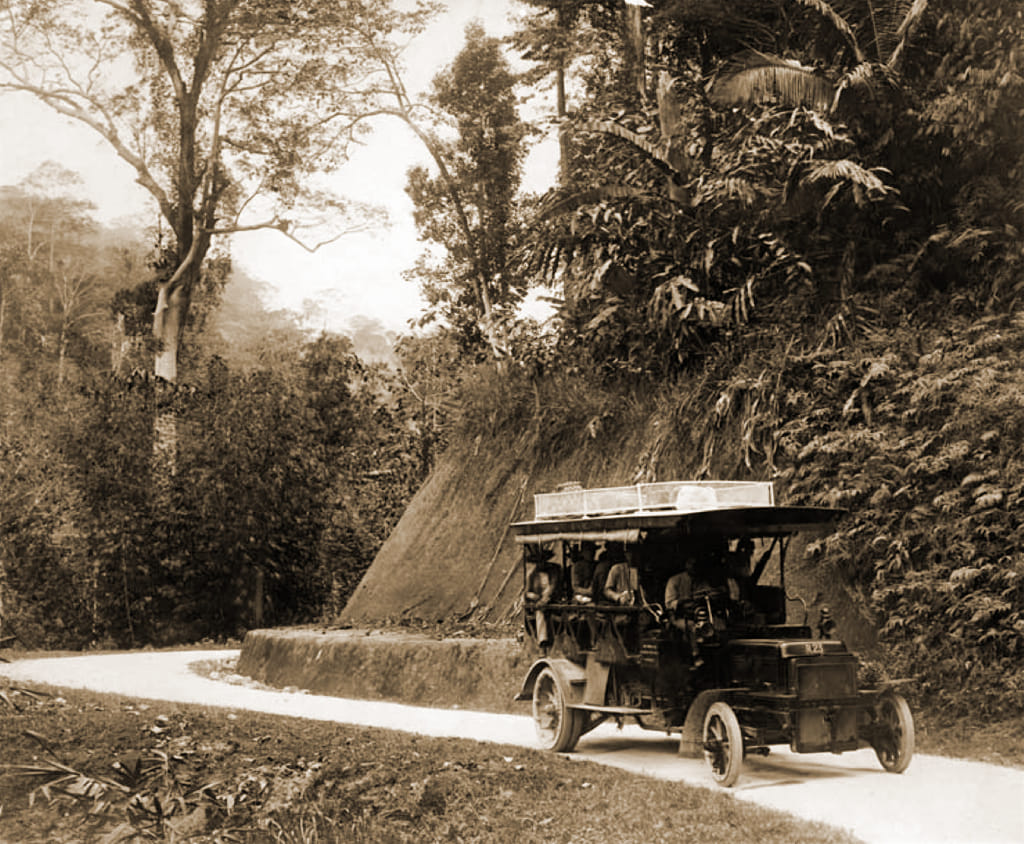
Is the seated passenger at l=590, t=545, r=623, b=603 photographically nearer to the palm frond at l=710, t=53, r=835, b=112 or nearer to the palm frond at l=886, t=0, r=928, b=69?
the palm frond at l=710, t=53, r=835, b=112

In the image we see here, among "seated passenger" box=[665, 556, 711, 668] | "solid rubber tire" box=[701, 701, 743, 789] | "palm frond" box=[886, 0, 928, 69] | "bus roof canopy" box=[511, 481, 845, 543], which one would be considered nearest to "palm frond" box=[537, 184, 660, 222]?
"palm frond" box=[886, 0, 928, 69]

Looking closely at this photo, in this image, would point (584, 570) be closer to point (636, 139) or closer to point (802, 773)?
point (802, 773)

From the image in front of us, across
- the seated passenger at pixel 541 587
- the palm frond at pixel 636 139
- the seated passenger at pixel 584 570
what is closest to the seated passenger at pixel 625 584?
the seated passenger at pixel 584 570

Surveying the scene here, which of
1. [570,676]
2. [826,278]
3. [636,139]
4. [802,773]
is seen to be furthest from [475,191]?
[802,773]

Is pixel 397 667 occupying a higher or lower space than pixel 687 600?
lower

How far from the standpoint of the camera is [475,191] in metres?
21.4

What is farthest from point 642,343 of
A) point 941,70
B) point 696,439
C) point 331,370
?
point 331,370

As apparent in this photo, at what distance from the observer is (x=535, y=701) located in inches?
460

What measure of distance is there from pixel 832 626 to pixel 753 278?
7.82 m

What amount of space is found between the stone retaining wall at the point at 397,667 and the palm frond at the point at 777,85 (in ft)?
26.1

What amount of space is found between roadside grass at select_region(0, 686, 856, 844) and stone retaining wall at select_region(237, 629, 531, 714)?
4.33 metres

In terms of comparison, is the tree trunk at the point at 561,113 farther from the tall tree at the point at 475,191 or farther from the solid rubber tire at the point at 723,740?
the solid rubber tire at the point at 723,740

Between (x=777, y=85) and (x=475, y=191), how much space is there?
20.0 ft

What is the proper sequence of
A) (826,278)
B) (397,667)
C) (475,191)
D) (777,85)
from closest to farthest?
(397,667) < (777,85) < (826,278) < (475,191)
